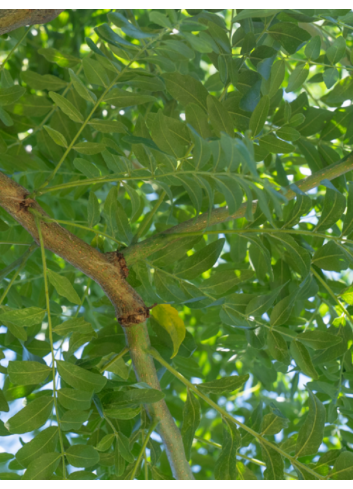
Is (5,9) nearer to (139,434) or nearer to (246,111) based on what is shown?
(246,111)

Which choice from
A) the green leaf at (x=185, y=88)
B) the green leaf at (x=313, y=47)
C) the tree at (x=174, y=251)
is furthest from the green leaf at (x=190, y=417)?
the green leaf at (x=313, y=47)

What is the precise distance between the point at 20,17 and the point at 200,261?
1.00 feet

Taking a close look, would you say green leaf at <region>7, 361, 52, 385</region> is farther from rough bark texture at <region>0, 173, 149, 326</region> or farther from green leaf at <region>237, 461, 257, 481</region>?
green leaf at <region>237, 461, 257, 481</region>

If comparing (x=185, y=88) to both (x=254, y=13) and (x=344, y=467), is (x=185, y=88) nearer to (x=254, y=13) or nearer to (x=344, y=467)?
(x=254, y=13)

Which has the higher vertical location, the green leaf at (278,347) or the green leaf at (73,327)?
the green leaf at (73,327)

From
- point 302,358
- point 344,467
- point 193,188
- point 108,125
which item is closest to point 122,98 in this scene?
point 108,125

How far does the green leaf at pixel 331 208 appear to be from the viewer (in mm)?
482

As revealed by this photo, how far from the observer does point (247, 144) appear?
1.06 feet

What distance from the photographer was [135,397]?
17.7 inches

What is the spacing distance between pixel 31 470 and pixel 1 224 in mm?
288

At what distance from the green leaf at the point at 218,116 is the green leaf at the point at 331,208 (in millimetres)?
127

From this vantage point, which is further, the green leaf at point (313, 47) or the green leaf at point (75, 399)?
the green leaf at point (313, 47)

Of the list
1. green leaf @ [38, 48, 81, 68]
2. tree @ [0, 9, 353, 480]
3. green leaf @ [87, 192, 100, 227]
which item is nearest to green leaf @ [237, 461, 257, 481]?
Answer: tree @ [0, 9, 353, 480]

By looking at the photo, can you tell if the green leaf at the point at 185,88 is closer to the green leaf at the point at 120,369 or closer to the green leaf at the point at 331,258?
the green leaf at the point at 331,258
